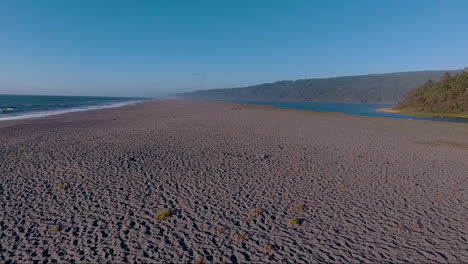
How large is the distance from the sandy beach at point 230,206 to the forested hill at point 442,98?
4879 cm

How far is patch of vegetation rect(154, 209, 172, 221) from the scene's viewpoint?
6189 mm

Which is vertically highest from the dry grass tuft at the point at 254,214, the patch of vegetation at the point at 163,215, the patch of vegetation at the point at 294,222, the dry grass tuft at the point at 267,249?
the patch of vegetation at the point at 163,215

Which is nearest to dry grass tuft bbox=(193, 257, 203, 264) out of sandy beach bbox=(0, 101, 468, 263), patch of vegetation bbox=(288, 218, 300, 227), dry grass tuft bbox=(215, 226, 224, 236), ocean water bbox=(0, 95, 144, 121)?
sandy beach bbox=(0, 101, 468, 263)

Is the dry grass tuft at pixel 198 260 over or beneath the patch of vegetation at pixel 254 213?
beneath

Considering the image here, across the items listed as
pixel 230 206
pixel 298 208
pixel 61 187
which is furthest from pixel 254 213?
pixel 61 187

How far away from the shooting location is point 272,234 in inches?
219

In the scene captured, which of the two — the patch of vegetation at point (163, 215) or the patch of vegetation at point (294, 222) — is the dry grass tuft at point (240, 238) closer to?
the patch of vegetation at point (294, 222)

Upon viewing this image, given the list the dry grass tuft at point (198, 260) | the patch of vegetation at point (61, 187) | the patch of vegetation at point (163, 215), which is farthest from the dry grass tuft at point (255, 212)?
the patch of vegetation at point (61, 187)

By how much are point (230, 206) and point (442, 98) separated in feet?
212

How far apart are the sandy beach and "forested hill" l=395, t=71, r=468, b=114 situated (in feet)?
160

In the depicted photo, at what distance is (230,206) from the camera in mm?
6918

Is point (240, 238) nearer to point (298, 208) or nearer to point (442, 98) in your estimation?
point (298, 208)

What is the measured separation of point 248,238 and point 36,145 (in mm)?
14372

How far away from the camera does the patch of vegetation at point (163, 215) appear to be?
244 inches
